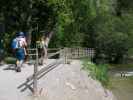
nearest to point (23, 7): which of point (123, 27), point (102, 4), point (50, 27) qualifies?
point (50, 27)

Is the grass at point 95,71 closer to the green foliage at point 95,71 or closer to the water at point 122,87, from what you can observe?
the green foliage at point 95,71

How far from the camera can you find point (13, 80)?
17.3m

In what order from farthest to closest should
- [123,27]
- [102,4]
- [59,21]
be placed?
[123,27] → [102,4] → [59,21]

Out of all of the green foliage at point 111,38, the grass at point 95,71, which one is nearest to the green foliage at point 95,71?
the grass at point 95,71

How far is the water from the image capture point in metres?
27.2

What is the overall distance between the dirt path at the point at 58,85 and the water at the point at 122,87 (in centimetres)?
583

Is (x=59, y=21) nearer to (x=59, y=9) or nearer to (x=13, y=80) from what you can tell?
(x=59, y=9)

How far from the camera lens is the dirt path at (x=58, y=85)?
15766mm

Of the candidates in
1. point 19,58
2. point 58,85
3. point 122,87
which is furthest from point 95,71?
point 122,87

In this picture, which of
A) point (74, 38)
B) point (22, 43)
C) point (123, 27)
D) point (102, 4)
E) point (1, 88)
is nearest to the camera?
point (1, 88)

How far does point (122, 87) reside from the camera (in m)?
31.5

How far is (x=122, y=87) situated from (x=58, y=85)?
14.5 m

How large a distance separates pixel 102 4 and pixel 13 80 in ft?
104

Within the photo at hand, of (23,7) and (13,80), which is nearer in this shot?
(13,80)
